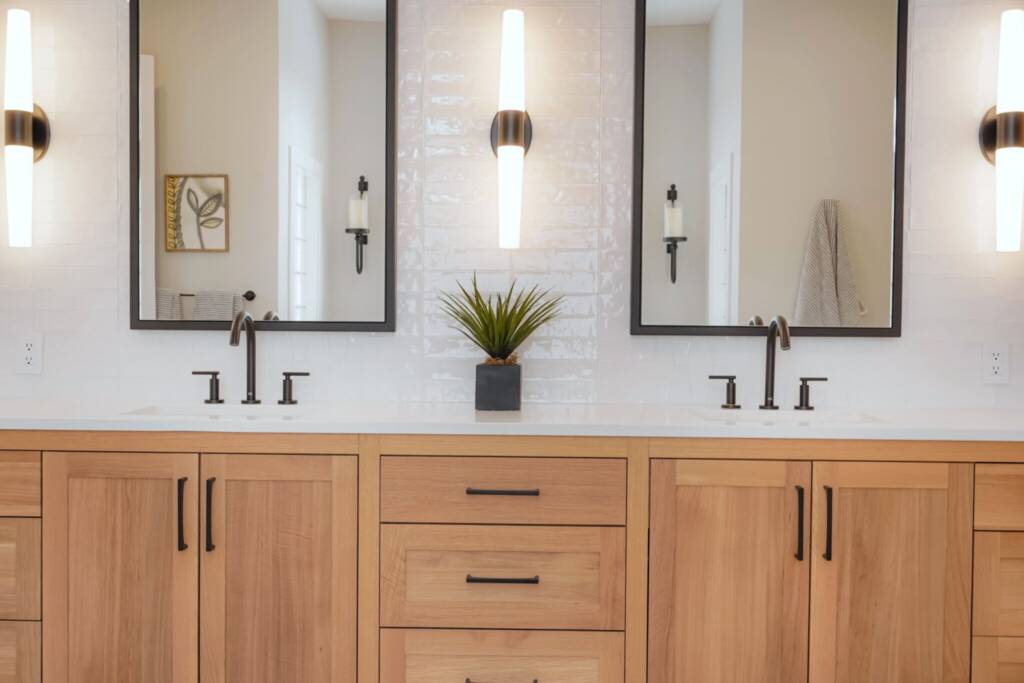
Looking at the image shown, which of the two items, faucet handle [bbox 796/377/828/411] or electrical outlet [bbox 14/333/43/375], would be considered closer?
faucet handle [bbox 796/377/828/411]

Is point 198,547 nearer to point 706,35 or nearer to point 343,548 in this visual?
point 343,548

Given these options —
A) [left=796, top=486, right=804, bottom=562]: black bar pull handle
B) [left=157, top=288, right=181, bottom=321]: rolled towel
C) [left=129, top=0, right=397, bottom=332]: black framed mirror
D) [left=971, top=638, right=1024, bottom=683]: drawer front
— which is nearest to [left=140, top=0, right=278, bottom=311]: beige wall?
[left=129, top=0, right=397, bottom=332]: black framed mirror

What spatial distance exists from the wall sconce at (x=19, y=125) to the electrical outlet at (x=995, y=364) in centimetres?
303

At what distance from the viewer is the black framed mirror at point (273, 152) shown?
7.52 ft

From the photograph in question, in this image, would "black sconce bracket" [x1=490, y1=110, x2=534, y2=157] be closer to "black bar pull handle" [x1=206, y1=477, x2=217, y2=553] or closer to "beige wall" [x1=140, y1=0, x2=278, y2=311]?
"beige wall" [x1=140, y1=0, x2=278, y2=311]

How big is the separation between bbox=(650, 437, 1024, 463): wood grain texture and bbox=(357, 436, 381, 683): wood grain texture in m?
0.83

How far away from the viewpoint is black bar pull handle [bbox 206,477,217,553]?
71.5 inches

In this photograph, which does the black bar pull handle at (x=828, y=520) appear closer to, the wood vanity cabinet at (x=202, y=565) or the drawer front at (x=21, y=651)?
the wood vanity cabinet at (x=202, y=565)

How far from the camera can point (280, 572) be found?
5.96 ft

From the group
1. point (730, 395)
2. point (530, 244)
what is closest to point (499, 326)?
point (530, 244)

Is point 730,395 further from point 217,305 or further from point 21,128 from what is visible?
point 21,128

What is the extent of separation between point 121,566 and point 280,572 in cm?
40

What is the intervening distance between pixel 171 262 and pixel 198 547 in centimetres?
97

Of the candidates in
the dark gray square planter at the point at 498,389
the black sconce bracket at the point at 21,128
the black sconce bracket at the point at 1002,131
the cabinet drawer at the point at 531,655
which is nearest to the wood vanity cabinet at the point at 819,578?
the cabinet drawer at the point at 531,655
